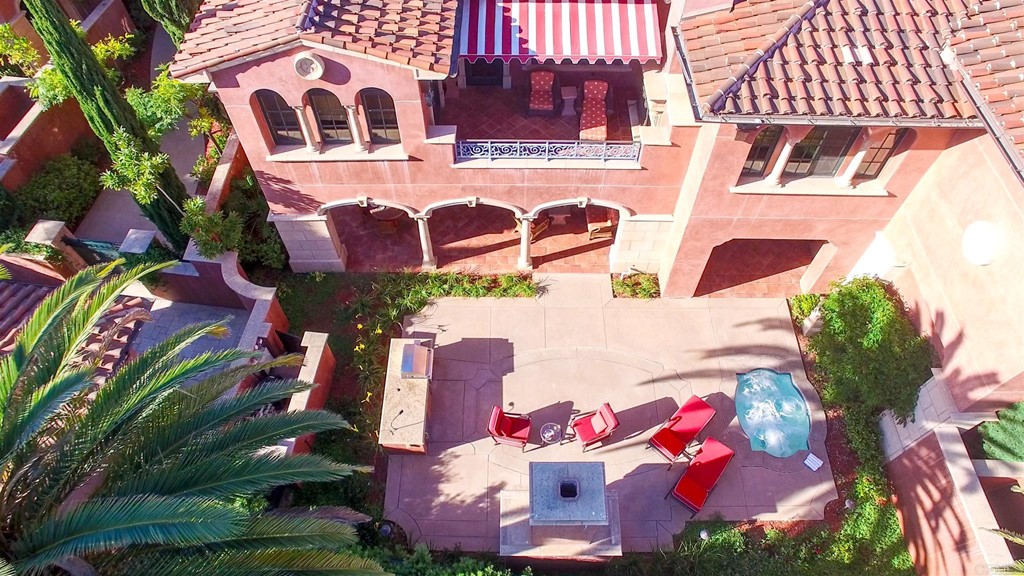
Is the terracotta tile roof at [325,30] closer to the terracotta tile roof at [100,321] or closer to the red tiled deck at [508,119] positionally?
the red tiled deck at [508,119]

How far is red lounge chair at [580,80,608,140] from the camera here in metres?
20.1

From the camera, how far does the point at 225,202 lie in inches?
792

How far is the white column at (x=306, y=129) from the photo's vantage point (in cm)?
1591

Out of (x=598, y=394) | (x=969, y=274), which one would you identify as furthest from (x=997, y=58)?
(x=598, y=394)

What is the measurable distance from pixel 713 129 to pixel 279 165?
11.9 m

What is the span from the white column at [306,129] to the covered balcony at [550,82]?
12.8 ft

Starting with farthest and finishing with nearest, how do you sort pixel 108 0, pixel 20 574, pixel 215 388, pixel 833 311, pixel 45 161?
pixel 108 0 < pixel 45 161 < pixel 833 311 < pixel 215 388 < pixel 20 574

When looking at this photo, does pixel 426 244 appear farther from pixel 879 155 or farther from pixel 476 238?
pixel 879 155

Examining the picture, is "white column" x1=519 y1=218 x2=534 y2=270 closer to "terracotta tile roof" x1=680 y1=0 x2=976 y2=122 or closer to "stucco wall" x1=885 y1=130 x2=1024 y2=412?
"terracotta tile roof" x1=680 y1=0 x2=976 y2=122

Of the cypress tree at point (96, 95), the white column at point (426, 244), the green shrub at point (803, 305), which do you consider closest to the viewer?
the cypress tree at point (96, 95)

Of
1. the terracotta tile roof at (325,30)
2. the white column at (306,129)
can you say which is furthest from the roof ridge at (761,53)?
the white column at (306,129)

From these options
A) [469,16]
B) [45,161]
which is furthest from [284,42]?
[45,161]

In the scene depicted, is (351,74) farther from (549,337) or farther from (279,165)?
(549,337)

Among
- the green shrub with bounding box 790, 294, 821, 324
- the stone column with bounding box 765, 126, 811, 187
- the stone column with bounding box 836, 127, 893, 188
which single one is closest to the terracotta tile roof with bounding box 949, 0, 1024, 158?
the stone column with bounding box 836, 127, 893, 188
